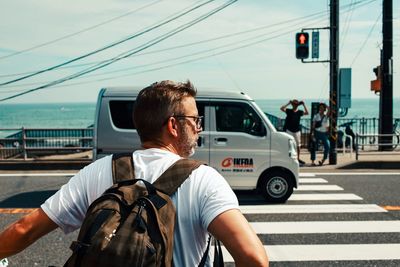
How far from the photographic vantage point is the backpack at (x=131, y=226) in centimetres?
149

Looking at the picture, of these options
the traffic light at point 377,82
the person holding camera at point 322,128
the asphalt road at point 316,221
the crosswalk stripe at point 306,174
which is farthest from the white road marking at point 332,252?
the traffic light at point 377,82

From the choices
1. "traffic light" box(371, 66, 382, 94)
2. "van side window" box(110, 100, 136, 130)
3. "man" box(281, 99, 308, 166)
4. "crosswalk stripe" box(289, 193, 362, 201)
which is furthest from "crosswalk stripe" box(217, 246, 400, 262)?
"traffic light" box(371, 66, 382, 94)

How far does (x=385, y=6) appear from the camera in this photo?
16.1 meters

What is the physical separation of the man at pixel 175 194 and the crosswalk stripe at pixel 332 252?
12.3ft

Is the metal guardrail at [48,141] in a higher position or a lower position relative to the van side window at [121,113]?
lower

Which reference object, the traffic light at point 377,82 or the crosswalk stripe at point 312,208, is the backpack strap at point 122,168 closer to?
the crosswalk stripe at point 312,208

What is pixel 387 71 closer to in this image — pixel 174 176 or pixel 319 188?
pixel 319 188

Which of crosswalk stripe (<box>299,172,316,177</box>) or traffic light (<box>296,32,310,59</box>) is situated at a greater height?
traffic light (<box>296,32,310,59</box>)

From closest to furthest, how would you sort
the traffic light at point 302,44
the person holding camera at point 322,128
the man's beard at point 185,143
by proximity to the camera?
the man's beard at point 185,143
the person holding camera at point 322,128
the traffic light at point 302,44

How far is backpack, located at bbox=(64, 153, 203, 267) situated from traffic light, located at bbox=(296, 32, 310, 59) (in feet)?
40.6

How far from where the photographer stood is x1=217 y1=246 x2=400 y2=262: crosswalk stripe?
5.36 metres

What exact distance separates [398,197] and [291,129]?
3962 mm

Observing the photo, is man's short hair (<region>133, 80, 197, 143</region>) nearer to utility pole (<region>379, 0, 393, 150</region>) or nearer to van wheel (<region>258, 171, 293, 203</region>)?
van wheel (<region>258, 171, 293, 203</region>)

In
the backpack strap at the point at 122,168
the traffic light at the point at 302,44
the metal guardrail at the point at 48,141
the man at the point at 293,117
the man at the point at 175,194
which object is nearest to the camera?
the man at the point at 175,194
